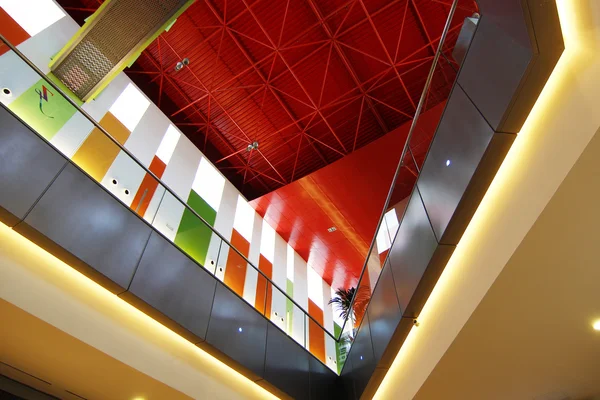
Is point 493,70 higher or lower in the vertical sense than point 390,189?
lower

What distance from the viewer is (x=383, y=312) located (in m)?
7.91

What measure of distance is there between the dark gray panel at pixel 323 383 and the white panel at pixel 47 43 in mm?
10715

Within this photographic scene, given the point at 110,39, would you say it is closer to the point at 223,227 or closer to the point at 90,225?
the point at 90,225

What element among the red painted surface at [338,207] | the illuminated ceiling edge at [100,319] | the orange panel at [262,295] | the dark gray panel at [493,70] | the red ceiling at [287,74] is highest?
the red ceiling at [287,74]

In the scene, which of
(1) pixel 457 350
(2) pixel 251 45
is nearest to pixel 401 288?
(1) pixel 457 350

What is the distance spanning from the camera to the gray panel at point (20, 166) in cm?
571

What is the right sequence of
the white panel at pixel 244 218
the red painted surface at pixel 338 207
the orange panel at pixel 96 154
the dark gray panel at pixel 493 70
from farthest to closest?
the white panel at pixel 244 218 → the red painted surface at pixel 338 207 → the orange panel at pixel 96 154 → the dark gray panel at pixel 493 70

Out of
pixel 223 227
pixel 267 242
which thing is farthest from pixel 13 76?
pixel 267 242

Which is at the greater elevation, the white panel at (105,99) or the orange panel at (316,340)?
the white panel at (105,99)

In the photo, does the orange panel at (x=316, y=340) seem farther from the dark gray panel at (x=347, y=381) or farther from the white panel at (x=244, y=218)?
the white panel at (x=244, y=218)

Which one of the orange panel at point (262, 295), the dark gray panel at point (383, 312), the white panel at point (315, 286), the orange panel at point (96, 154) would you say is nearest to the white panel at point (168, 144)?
the orange panel at point (96, 154)

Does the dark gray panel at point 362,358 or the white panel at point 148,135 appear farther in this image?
the white panel at point 148,135

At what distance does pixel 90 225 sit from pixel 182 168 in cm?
766

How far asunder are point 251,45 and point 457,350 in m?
12.6
